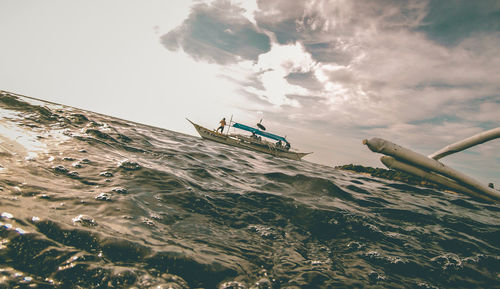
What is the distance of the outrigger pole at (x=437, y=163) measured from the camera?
9055 millimetres

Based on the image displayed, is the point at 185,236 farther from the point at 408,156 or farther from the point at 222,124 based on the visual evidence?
the point at 222,124

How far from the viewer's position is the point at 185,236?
3113mm

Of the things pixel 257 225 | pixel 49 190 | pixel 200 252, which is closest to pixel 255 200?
pixel 257 225

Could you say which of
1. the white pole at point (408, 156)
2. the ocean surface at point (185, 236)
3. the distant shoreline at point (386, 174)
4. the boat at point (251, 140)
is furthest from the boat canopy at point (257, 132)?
the ocean surface at point (185, 236)

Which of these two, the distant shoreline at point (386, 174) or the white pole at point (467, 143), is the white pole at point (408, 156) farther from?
the distant shoreline at point (386, 174)

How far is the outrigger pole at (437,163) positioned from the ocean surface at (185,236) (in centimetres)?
341

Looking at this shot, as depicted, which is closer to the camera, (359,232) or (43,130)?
(359,232)

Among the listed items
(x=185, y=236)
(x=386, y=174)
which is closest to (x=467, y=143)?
(x=185, y=236)

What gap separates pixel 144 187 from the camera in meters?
4.69

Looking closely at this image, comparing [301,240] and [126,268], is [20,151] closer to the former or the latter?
[126,268]

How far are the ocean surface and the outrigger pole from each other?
3.41 m

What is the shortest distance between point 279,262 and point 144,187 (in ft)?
11.2

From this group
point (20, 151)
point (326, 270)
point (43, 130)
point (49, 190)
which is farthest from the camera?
point (43, 130)

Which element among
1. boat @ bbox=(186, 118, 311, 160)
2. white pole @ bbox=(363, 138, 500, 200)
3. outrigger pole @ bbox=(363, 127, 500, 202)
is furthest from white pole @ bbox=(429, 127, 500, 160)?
boat @ bbox=(186, 118, 311, 160)
